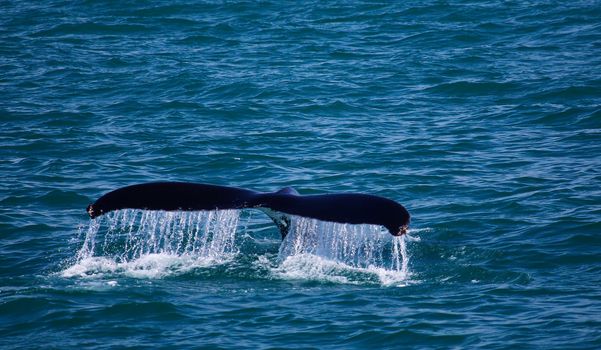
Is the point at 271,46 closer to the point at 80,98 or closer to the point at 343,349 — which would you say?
the point at 80,98

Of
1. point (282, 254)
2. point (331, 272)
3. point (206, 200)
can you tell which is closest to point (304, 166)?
point (282, 254)

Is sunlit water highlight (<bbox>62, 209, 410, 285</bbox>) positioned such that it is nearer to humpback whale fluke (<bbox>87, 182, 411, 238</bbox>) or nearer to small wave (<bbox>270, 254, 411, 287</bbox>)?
small wave (<bbox>270, 254, 411, 287</bbox>)

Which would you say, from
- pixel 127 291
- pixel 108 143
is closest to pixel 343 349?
pixel 127 291

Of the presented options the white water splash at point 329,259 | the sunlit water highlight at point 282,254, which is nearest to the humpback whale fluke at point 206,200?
the sunlit water highlight at point 282,254

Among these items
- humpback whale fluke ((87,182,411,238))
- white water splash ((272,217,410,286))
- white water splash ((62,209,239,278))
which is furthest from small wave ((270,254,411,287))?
humpback whale fluke ((87,182,411,238))

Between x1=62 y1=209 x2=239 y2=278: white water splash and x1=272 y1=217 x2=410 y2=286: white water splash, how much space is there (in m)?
0.78

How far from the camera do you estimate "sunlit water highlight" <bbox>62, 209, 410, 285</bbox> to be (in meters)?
12.8

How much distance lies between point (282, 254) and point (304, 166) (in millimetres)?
5859

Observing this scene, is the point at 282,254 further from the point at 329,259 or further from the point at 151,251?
the point at 151,251

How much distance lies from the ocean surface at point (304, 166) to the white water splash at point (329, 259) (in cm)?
3

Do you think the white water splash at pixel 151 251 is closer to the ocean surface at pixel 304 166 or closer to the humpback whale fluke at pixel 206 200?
the ocean surface at pixel 304 166

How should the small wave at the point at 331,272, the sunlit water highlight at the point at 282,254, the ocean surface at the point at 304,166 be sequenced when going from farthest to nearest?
1. the sunlit water highlight at the point at 282,254
2. the small wave at the point at 331,272
3. the ocean surface at the point at 304,166

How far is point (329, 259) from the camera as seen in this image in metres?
13.0

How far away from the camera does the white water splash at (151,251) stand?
43.2 ft
